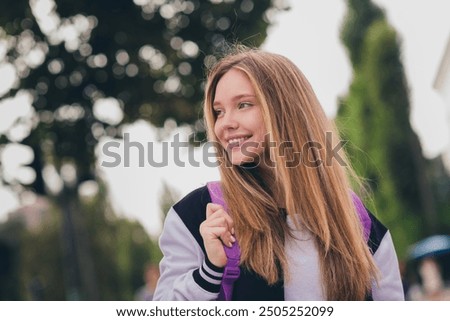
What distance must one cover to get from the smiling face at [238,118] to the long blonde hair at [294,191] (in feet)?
0.08

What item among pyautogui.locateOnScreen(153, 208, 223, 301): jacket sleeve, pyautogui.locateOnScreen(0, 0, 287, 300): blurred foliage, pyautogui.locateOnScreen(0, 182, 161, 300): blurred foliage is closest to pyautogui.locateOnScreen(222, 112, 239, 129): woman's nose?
pyautogui.locateOnScreen(153, 208, 223, 301): jacket sleeve

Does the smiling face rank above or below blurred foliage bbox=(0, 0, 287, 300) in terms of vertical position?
below

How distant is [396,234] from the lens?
1220cm

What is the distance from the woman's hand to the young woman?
75 mm

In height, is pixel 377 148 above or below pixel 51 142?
above

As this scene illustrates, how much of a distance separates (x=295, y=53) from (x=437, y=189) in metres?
13.3

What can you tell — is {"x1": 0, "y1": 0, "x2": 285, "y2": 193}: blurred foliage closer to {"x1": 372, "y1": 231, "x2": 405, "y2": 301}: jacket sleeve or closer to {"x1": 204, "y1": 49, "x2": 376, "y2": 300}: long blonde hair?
{"x1": 204, "y1": 49, "x2": 376, "y2": 300}: long blonde hair

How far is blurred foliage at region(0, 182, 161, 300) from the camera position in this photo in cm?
969

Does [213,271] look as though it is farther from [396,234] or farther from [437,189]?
[437,189]

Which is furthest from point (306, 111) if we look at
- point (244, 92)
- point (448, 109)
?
point (448, 109)

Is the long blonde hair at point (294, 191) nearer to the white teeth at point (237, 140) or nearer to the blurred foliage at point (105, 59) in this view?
the white teeth at point (237, 140)

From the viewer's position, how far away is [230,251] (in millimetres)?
1558

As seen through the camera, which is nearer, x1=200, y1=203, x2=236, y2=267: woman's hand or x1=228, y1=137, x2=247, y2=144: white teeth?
x1=200, y1=203, x2=236, y2=267: woman's hand
